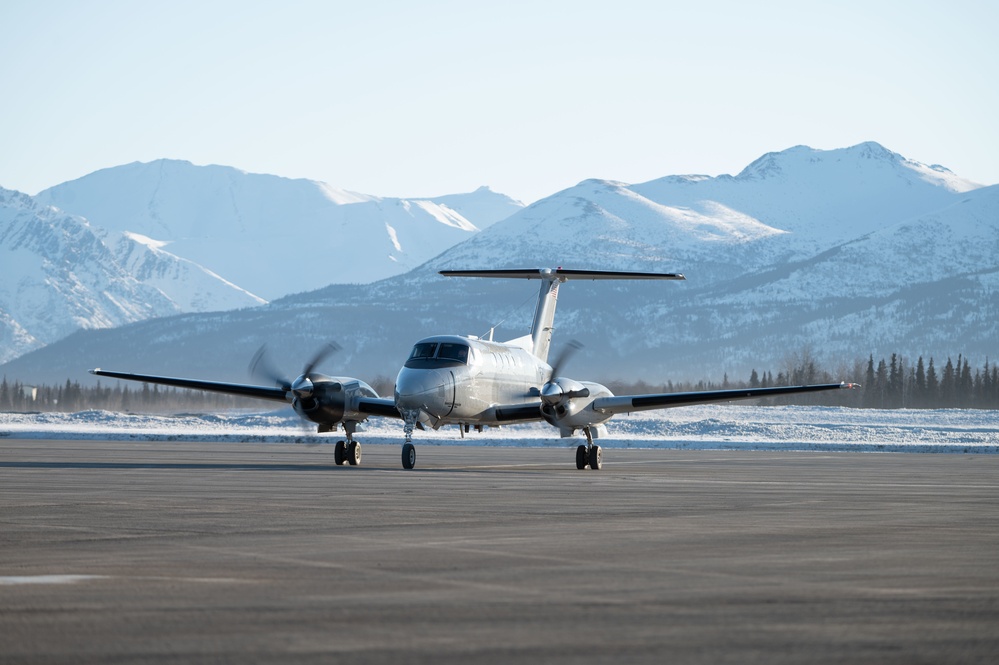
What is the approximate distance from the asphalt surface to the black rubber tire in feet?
36.4

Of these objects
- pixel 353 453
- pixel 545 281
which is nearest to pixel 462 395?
pixel 353 453

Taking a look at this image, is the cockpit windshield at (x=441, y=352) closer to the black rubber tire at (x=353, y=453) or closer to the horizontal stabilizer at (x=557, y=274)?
the black rubber tire at (x=353, y=453)

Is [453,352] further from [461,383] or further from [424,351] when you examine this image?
[461,383]

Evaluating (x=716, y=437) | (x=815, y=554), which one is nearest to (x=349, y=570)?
(x=815, y=554)

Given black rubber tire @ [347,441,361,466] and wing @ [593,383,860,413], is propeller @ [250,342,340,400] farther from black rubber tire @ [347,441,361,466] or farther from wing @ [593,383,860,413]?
wing @ [593,383,860,413]

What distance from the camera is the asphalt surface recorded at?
8641 millimetres

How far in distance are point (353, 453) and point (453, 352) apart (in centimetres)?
383

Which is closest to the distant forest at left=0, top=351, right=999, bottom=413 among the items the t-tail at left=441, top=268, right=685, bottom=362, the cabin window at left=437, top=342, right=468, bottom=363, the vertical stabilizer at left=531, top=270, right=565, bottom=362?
the vertical stabilizer at left=531, top=270, right=565, bottom=362

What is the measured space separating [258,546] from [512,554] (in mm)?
2710

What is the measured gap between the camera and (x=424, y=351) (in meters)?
35.5

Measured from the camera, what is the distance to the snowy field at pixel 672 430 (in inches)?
2360

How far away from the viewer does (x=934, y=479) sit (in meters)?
31.1

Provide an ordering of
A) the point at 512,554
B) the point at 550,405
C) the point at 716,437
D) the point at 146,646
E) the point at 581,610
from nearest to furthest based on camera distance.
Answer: the point at 146,646 < the point at 581,610 < the point at 512,554 < the point at 550,405 < the point at 716,437

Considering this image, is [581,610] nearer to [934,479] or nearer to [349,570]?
[349,570]
